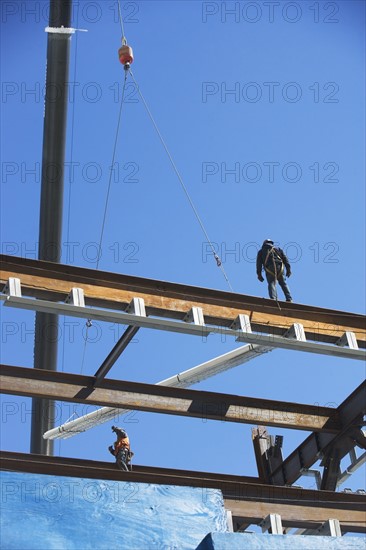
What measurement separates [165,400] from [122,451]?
1221 mm

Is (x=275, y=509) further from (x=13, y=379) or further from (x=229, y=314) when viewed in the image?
(x=13, y=379)

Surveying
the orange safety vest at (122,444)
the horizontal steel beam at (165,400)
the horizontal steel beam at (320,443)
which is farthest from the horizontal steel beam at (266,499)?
the horizontal steel beam at (320,443)

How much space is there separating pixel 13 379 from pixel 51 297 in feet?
6.96

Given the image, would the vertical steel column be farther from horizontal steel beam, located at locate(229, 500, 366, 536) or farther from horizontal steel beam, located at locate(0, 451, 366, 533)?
horizontal steel beam, located at locate(229, 500, 366, 536)

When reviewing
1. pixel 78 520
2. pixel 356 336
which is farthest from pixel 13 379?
pixel 356 336

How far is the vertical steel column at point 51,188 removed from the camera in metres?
26.0

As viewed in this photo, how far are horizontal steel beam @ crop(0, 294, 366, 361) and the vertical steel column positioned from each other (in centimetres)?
1054

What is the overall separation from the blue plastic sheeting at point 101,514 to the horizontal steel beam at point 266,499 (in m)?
0.36

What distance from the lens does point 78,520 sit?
13875 millimetres

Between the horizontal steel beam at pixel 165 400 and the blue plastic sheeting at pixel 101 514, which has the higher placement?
the horizontal steel beam at pixel 165 400

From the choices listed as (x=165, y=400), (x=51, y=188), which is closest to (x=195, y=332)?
(x=165, y=400)

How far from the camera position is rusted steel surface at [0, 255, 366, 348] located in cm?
1544

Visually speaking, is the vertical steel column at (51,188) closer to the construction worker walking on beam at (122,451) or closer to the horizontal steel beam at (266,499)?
the construction worker walking on beam at (122,451)

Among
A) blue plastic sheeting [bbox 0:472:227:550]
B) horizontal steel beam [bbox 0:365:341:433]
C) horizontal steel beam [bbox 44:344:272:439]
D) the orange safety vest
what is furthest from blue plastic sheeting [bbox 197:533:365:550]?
horizontal steel beam [bbox 44:344:272:439]
